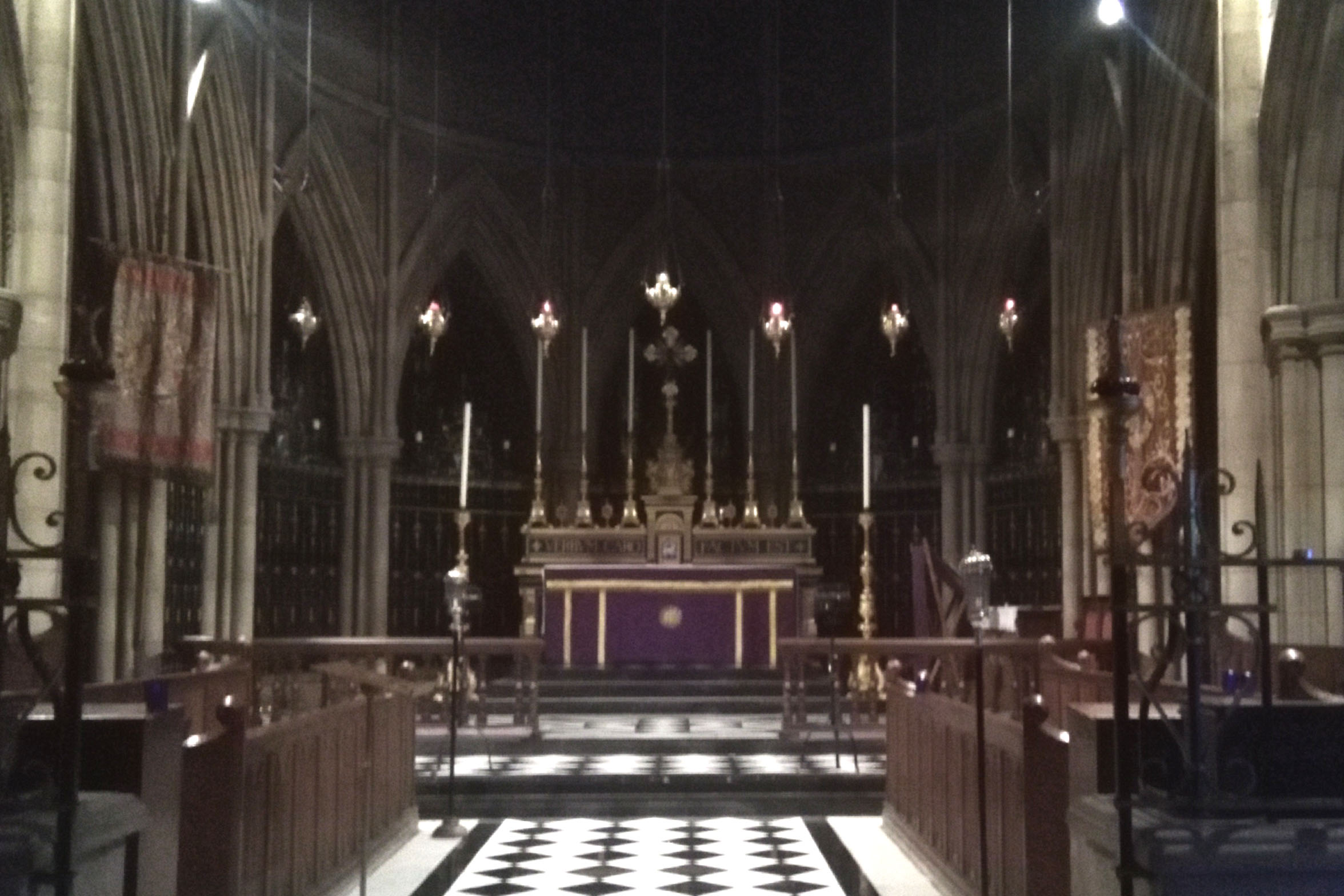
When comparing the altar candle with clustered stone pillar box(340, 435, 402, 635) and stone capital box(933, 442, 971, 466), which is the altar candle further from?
stone capital box(933, 442, 971, 466)

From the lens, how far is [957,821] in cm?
682

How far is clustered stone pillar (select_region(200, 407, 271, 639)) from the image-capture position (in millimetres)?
15031

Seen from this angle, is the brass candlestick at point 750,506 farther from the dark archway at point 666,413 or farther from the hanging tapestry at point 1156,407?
the hanging tapestry at point 1156,407

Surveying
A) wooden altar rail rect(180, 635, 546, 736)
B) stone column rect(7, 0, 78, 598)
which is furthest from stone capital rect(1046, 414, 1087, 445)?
stone column rect(7, 0, 78, 598)

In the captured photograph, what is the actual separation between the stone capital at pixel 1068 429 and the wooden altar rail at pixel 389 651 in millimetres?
6263

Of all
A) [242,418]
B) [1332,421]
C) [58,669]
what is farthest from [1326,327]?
[242,418]

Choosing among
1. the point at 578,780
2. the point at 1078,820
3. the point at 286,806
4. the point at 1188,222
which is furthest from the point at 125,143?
the point at 1078,820

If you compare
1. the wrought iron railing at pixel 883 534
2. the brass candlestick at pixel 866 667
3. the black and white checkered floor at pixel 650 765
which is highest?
the wrought iron railing at pixel 883 534

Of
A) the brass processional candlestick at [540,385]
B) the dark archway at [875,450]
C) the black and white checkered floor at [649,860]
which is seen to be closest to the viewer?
the black and white checkered floor at [649,860]

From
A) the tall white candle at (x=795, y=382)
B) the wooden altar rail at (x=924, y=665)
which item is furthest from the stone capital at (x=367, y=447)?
the wooden altar rail at (x=924, y=665)

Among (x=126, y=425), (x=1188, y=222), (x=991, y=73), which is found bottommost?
(x=126, y=425)

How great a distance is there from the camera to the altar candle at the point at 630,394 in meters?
16.6

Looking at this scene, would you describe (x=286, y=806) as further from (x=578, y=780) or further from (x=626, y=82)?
(x=626, y=82)

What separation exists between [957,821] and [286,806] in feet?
9.87
